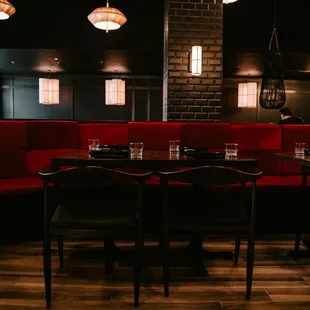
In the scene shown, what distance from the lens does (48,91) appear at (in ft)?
25.5

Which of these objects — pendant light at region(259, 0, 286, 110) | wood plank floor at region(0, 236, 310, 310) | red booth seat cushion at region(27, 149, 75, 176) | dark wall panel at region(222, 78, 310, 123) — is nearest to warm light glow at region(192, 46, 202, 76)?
pendant light at region(259, 0, 286, 110)

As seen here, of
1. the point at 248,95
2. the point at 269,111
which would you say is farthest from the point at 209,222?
the point at 269,111

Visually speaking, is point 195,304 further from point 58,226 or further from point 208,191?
point 208,191

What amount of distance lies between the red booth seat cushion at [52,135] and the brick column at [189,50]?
4.39 ft

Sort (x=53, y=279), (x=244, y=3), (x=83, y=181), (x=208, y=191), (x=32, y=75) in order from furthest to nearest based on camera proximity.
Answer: (x=32, y=75) < (x=244, y=3) < (x=208, y=191) < (x=53, y=279) < (x=83, y=181)

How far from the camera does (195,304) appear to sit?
1.84 m

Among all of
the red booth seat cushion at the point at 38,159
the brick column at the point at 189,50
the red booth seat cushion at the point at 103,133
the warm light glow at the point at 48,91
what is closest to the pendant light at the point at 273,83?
the brick column at the point at 189,50

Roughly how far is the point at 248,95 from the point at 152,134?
16.6ft

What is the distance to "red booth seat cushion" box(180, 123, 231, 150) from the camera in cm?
345

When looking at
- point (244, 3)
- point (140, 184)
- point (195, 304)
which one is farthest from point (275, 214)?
point (244, 3)

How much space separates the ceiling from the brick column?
338cm

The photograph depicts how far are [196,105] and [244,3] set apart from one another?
174 inches

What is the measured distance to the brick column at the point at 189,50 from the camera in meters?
4.21

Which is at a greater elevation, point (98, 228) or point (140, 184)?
point (140, 184)
